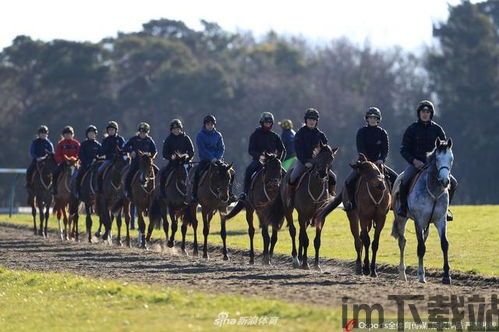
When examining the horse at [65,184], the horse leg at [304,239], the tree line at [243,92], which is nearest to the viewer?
the horse leg at [304,239]

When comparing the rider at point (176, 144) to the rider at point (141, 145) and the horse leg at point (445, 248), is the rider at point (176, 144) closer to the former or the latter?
the rider at point (141, 145)

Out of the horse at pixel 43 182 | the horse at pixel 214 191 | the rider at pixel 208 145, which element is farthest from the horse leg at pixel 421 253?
the horse at pixel 43 182

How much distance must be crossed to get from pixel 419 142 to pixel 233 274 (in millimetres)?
3707

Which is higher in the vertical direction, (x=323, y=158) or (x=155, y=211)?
(x=323, y=158)

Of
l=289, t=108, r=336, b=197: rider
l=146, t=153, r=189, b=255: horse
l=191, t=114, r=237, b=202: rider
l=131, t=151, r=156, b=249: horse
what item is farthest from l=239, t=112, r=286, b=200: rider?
l=131, t=151, r=156, b=249: horse

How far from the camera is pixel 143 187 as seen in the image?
3241cm

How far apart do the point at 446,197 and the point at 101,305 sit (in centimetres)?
655

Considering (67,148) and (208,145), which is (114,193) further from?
(208,145)

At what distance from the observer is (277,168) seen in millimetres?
26188

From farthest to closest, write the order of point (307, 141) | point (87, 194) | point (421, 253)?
point (87, 194) → point (307, 141) → point (421, 253)

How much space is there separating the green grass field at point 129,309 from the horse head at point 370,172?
4803 mm

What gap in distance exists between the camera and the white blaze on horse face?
2059 centimetres

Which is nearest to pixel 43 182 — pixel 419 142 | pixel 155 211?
A: pixel 155 211

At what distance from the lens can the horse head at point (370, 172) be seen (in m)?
22.4
